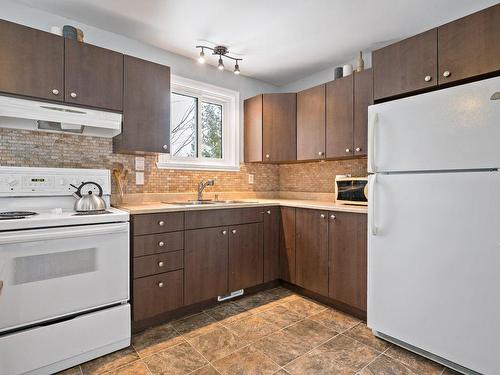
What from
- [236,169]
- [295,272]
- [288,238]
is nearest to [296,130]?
[236,169]

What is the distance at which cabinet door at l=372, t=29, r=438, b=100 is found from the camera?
184 centimetres

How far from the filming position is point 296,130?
3197 millimetres

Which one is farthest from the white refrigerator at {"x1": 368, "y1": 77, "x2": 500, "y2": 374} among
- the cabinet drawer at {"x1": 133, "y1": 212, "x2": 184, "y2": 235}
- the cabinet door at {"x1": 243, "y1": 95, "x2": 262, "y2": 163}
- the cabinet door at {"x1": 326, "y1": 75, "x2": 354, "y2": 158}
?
the cabinet door at {"x1": 243, "y1": 95, "x2": 262, "y2": 163}

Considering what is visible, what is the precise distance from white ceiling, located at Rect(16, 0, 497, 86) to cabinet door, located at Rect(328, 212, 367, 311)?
1.53 meters

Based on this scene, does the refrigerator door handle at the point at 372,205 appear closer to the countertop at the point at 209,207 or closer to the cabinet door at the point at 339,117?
the countertop at the point at 209,207

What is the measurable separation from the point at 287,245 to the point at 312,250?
317 mm

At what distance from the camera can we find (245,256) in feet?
8.80

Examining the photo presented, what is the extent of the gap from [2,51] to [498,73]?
2923mm

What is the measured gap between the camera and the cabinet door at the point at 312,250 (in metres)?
2.50

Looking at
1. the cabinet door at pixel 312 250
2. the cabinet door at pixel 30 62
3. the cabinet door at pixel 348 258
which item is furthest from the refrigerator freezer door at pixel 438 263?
the cabinet door at pixel 30 62

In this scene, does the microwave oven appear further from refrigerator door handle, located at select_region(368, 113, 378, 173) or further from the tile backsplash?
refrigerator door handle, located at select_region(368, 113, 378, 173)

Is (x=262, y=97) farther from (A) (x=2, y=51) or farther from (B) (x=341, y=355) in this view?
(B) (x=341, y=355)

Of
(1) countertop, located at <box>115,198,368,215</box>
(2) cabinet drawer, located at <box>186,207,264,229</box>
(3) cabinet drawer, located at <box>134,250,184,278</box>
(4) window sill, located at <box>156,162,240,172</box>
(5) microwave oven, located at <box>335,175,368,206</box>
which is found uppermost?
(4) window sill, located at <box>156,162,240,172</box>

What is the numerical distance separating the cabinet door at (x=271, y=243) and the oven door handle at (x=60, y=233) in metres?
1.36
